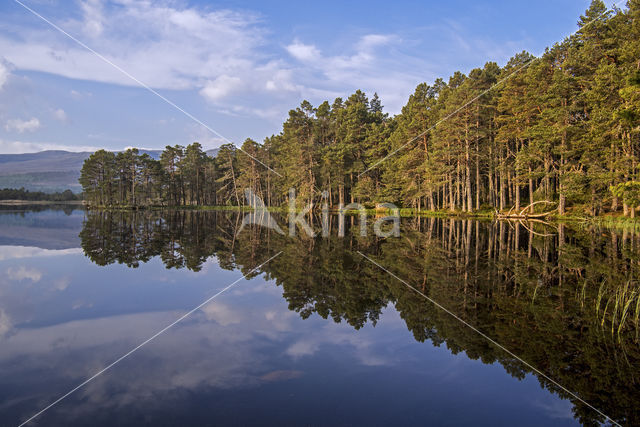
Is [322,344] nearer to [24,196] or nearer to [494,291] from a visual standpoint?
[494,291]

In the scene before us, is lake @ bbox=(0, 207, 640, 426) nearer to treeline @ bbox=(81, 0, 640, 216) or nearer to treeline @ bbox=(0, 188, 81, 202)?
treeline @ bbox=(81, 0, 640, 216)

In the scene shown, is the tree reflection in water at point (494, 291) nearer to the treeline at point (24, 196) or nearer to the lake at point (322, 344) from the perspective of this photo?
the lake at point (322, 344)

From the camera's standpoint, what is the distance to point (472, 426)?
3469 mm

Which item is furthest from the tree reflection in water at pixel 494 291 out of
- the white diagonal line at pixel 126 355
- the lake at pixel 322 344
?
the white diagonal line at pixel 126 355

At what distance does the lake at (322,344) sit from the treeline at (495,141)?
799 centimetres

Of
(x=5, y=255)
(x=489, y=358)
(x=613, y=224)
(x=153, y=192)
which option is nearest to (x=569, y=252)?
(x=489, y=358)

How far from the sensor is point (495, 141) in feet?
126

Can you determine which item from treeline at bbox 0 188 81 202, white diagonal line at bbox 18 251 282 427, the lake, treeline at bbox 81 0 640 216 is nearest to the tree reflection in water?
the lake

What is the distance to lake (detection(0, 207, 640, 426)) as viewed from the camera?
3748 millimetres

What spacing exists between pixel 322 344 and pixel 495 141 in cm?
3904

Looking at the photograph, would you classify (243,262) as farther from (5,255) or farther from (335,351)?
(5,255)

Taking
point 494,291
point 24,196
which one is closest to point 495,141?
point 494,291

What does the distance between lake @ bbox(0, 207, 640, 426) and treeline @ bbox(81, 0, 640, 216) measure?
26.2 ft

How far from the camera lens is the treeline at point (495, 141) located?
1008 inches
